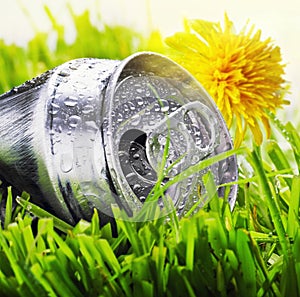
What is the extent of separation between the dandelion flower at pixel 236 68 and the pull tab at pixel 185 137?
11.0 inches

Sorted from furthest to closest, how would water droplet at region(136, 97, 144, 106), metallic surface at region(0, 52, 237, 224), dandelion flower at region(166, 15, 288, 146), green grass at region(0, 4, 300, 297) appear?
dandelion flower at region(166, 15, 288, 146) → water droplet at region(136, 97, 144, 106) → metallic surface at region(0, 52, 237, 224) → green grass at region(0, 4, 300, 297)

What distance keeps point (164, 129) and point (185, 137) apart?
0.14 feet

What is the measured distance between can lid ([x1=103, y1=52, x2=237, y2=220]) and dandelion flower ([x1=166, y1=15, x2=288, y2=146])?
0.28 m

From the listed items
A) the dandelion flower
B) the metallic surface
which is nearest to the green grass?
the metallic surface

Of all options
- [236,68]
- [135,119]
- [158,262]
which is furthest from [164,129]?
[236,68]

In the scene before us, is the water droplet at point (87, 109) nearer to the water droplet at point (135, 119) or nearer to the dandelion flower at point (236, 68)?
the water droplet at point (135, 119)

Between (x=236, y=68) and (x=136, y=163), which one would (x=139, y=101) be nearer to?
(x=136, y=163)

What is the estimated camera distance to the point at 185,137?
0.82 meters

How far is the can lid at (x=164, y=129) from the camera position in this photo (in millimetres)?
779

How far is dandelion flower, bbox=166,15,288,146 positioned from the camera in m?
1.14

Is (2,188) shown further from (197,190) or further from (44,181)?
(197,190)

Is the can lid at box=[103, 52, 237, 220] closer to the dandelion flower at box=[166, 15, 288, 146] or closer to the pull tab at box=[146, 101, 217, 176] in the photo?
the pull tab at box=[146, 101, 217, 176]

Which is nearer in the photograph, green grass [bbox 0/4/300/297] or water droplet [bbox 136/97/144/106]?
green grass [bbox 0/4/300/297]

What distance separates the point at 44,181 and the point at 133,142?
12cm
